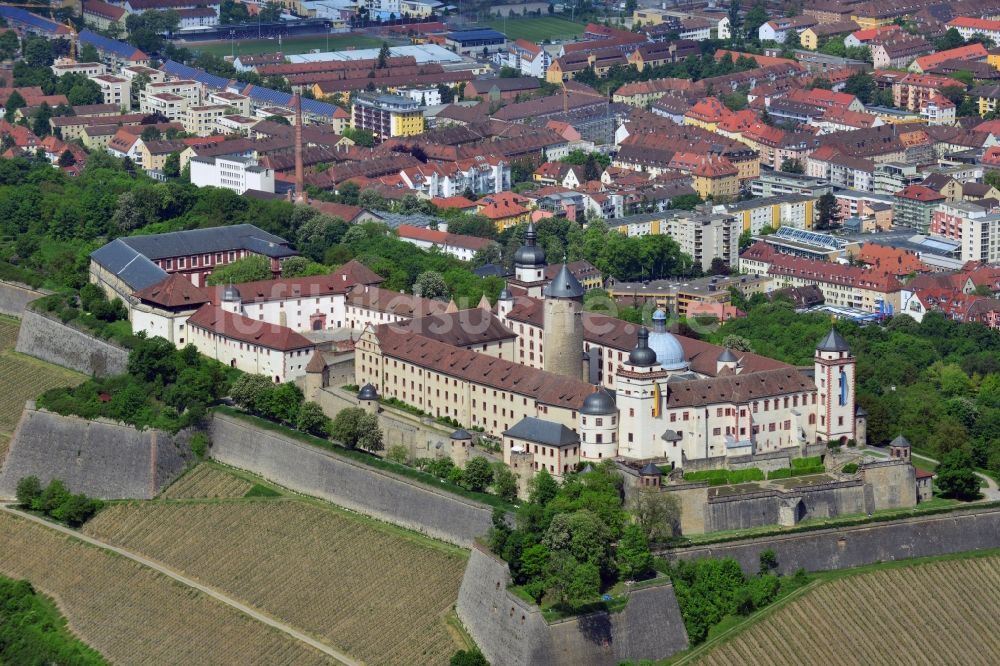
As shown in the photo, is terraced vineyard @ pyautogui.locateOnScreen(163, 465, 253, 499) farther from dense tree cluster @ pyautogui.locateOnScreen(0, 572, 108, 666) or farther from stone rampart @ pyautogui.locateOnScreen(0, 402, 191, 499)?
dense tree cluster @ pyautogui.locateOnScreen(0, 572, 108, 666)

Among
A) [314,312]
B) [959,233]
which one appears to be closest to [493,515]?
[314,312]

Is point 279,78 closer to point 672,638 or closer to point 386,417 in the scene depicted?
point 386,417

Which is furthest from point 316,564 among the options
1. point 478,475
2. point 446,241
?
point 446,241

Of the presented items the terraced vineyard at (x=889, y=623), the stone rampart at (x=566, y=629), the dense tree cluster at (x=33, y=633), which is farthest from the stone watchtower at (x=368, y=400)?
the terraced vineyard at (x=889, y=623)

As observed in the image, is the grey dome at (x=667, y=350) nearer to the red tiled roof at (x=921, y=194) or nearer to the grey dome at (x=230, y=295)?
the grey dome at (x=230, y=295)

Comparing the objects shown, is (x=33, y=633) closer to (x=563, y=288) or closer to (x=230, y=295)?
(x=230, y=295)

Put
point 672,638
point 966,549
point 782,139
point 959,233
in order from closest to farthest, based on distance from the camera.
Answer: point 672,638
point 966,549
point 959,233
point 782,139

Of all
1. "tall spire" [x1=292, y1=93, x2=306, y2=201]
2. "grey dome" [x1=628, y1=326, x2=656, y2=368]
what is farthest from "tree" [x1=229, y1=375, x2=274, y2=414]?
"tall spire" [x1=292, y1=93, x2=306, y2=201]
